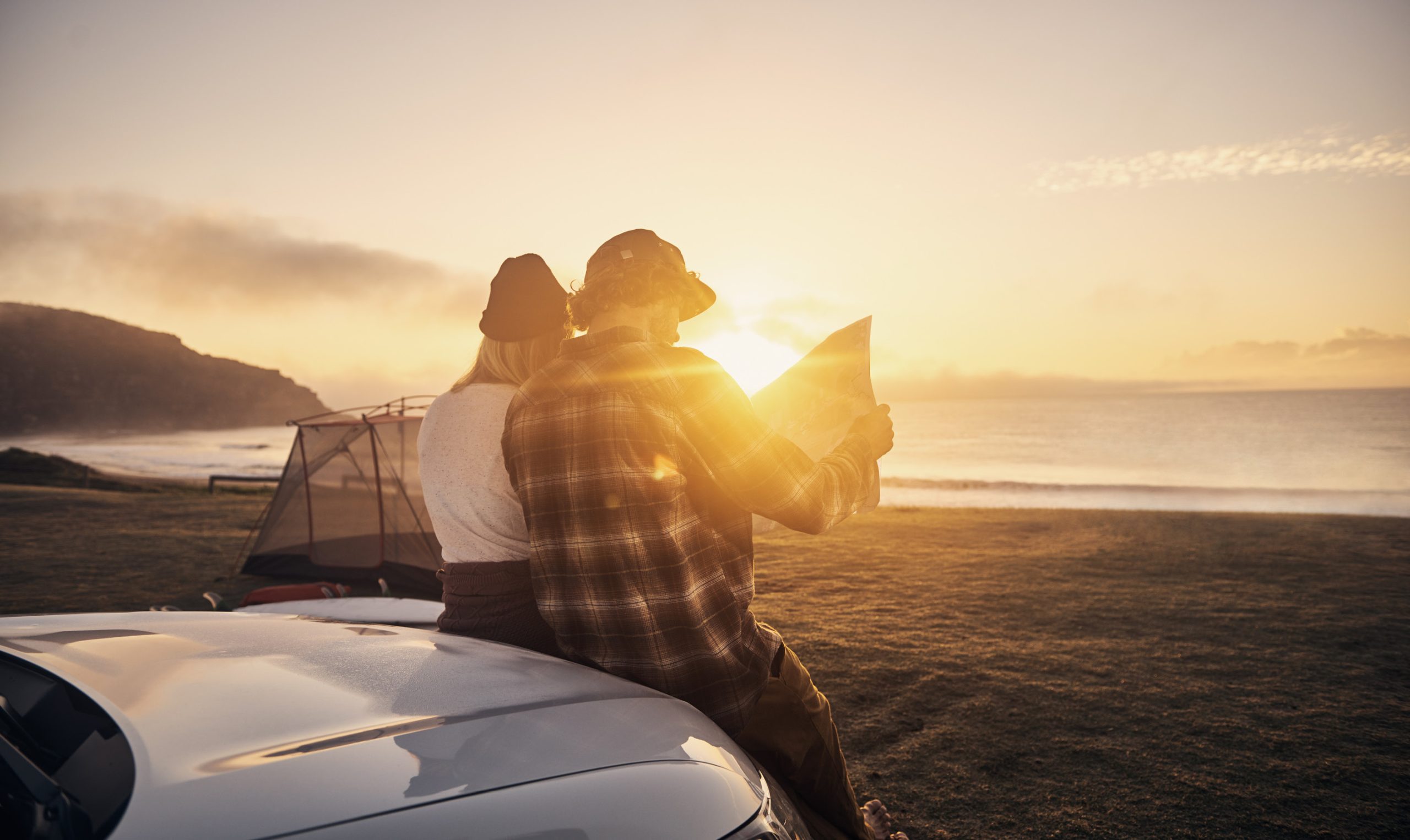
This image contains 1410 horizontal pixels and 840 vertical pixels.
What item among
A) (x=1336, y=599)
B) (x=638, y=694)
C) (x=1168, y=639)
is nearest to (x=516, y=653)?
(x=638, y=694)

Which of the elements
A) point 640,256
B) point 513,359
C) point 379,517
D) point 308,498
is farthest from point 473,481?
point 308,498

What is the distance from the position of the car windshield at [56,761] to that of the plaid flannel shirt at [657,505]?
3.03 ft

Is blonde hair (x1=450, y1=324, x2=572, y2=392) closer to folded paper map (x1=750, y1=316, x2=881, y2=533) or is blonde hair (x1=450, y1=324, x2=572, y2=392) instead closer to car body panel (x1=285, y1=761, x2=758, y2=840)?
folded paper map (x1=750, y1=316, x2=881, y2=533)

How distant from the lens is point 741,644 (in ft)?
5.95

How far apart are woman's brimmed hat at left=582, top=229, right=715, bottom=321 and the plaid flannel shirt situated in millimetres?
200

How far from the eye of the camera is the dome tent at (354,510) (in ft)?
25.2

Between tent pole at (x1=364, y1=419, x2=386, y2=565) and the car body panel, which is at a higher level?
the car body panel

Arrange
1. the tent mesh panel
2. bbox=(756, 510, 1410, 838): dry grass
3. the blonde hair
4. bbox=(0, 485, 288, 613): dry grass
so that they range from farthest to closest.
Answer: the tent mesh panel < bbox=(0, 485, 288, 613): dry grass < bbox=(756, 510, 1410, 838): dry grass < the blonde hair

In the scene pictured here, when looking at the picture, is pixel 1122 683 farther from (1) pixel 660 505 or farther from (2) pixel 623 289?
(2) pixel 623 289

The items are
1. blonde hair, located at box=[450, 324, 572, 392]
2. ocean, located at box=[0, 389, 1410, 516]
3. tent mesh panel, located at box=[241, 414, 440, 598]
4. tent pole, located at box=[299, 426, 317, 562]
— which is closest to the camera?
blonde hair, located at box=[450, 324, 572, 392]

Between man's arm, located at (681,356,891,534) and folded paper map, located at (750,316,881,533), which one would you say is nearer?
man's arm, located at (681,356,891,534)

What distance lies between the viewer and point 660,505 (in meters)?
1.69

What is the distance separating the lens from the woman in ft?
6.59

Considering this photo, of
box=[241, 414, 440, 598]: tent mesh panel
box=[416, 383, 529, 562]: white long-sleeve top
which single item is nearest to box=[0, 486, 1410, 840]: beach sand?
box=[241, 414, 440, 598]: tent mesh panel
